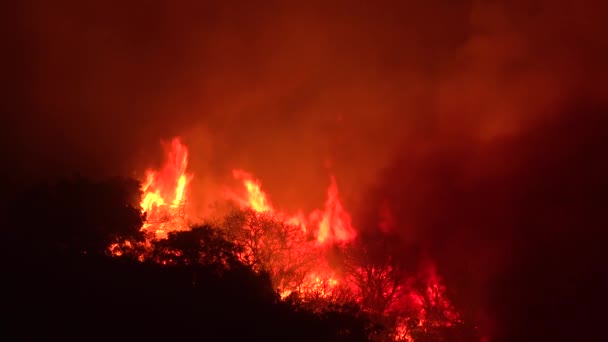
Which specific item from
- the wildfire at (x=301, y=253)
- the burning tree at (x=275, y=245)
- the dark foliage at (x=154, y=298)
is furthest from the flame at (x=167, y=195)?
the dark foliage at (x=154, y=298)

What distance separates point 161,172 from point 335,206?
13146mm

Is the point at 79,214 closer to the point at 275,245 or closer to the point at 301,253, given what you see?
the point at 275,245

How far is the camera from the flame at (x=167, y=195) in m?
29.5

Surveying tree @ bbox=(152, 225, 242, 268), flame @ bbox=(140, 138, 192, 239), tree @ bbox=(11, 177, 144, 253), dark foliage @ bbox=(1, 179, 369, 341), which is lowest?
dark foliage @ bbox=(1, 179, 369, 341)

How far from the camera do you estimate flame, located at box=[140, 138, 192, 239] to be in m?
29.5

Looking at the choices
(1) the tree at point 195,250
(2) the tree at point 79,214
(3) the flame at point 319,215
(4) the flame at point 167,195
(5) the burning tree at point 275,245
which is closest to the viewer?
(1) the tree at point 195,250

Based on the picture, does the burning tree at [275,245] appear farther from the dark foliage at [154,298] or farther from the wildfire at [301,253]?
the dark foliage at [154,298]

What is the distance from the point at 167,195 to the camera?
32.7m

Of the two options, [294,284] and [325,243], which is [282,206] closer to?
[325,243]

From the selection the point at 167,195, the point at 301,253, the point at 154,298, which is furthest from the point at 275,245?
the point at 154,298

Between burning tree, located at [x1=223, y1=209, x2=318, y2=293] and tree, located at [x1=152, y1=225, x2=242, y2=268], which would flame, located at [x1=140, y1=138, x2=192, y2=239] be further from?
tree, located at [x1=152, y1=225, x2=242, y2=268]

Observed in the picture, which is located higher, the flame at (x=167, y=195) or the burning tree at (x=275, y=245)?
the flame at (x=167, y=195)

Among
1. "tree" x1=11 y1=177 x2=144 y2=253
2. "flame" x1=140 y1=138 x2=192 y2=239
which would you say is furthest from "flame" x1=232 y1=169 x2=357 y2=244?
"tree" x1=11 y1=177 x2=144 y2=253

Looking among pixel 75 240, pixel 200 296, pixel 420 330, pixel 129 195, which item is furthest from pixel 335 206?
pixel 200 296
